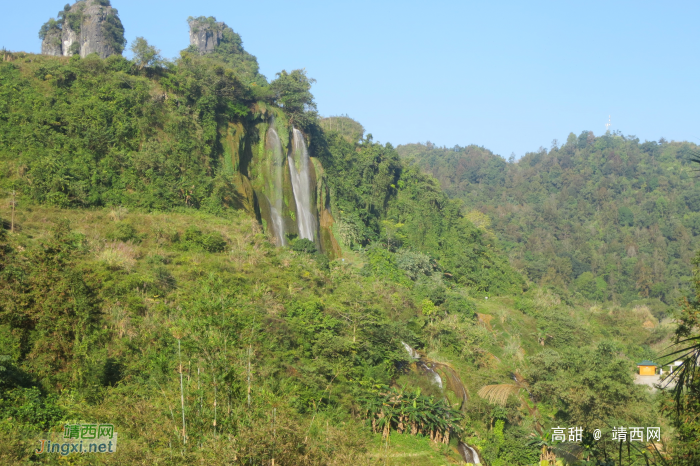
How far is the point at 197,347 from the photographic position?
A: 804 cm

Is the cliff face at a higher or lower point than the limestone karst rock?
higher

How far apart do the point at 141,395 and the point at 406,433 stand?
792 centimetres

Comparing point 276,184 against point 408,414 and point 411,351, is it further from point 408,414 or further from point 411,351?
point 408,414

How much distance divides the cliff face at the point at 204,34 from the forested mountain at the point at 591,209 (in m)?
21.1

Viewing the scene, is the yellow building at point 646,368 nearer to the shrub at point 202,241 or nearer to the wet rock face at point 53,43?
the shrub at point 202,241

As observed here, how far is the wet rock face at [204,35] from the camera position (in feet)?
167

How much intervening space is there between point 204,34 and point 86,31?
13816 millimetres

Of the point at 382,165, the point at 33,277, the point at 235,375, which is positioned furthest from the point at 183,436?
the point at 382,165

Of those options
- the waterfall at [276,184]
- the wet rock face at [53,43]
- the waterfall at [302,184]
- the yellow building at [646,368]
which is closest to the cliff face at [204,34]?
the wet rock face at [53,43]

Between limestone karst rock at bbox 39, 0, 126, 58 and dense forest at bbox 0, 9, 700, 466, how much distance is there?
10.2m

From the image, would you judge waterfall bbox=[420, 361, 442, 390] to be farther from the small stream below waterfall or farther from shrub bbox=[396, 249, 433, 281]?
shrub bbox=[396, 249, 433, 281]

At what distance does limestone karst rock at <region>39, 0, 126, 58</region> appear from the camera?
38531 millimetres

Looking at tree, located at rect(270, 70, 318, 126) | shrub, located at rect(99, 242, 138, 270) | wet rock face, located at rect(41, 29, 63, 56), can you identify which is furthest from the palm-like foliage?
wet rock face, located at rect(41, 29, 63, 56)

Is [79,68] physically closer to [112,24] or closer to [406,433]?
[112,24]
